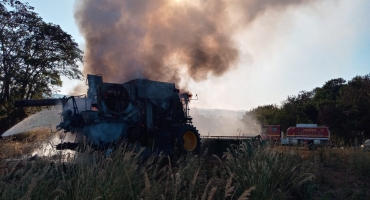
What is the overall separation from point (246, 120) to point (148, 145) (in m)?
36.9

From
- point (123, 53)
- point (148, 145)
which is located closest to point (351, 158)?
point (148, 145)

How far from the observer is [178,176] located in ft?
12.1

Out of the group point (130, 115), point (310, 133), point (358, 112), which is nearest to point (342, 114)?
point (358, 112)

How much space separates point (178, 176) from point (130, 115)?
8522mm

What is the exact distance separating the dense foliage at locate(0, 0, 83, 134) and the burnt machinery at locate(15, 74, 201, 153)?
35.7 feet

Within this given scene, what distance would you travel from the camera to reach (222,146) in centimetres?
1360

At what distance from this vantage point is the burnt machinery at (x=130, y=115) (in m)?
11.0

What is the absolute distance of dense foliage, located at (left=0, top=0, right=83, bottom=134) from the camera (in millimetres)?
20683

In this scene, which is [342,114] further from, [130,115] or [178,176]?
[178,176]

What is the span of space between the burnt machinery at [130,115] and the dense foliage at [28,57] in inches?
429

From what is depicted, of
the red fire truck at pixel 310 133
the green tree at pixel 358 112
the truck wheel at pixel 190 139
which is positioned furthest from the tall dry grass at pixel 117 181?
the green tree at pixel 358 112

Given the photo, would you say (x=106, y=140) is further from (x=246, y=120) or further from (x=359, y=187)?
(x=246, y=120)

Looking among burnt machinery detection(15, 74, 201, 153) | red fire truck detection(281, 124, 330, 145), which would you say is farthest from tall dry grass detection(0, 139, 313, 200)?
red fire truck detection(281, 124, 330, 145)

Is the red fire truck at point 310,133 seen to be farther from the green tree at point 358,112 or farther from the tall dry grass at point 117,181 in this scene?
the tall dry grass at point 117,181
